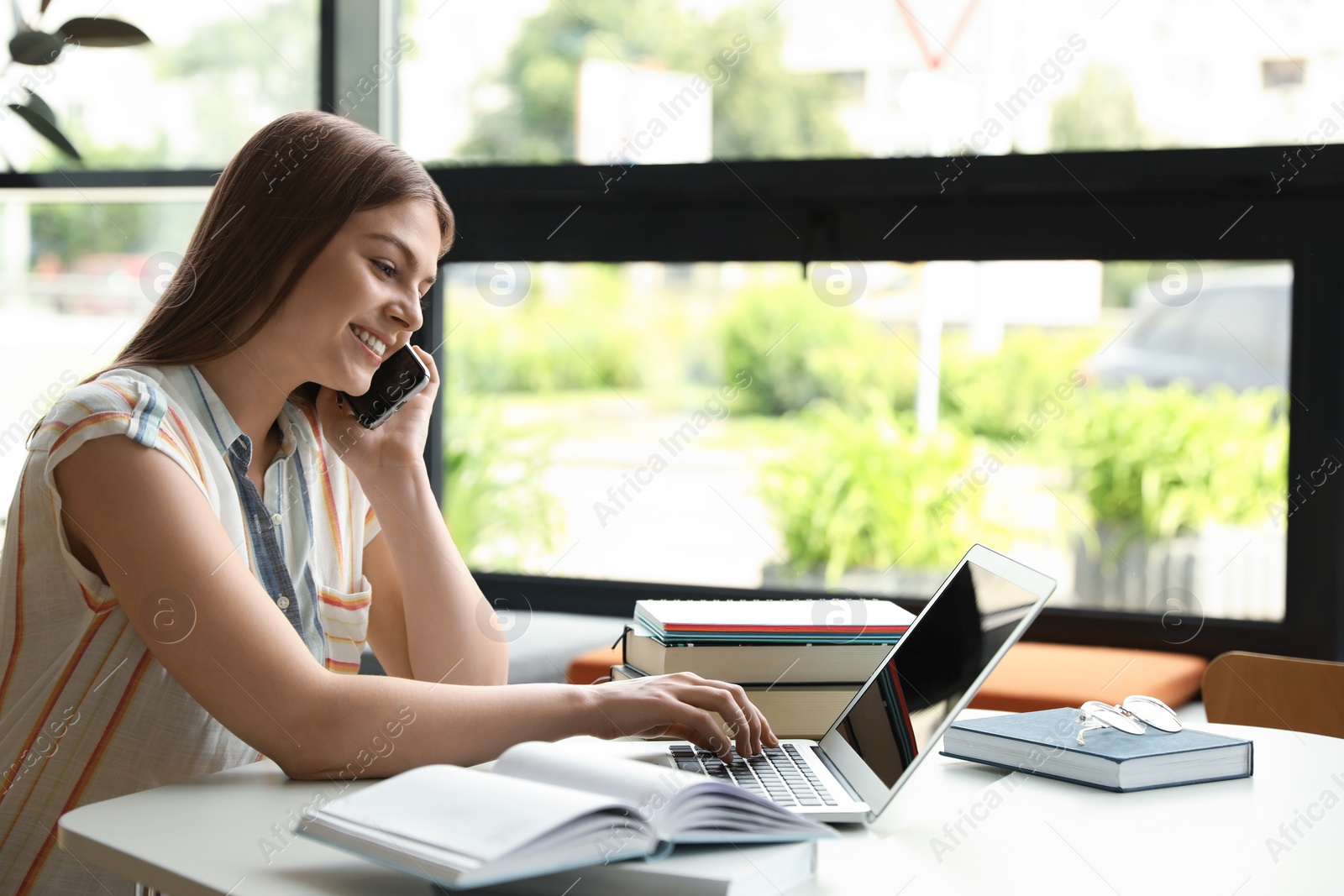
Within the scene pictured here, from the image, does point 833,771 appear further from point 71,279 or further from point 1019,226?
point 71,279

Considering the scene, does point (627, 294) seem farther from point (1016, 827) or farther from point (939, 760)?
point (1016, 827)

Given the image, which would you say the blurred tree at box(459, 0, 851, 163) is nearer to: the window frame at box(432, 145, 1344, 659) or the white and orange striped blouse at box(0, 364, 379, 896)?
the window frame at box(432, 145, 1344, 659)

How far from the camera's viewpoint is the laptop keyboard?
107cm

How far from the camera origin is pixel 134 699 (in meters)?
1.26

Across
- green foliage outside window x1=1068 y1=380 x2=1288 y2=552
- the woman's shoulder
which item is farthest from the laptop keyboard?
green foliage outside window x1=1068 y1=380 x2=1288 y2=552

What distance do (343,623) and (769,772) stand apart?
26.2 inches

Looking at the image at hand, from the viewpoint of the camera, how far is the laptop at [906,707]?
105cm

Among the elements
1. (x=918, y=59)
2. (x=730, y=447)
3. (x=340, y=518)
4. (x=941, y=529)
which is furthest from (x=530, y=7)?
(x=340, y=518)

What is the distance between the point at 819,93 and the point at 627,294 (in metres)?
0.64

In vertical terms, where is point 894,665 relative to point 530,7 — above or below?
below

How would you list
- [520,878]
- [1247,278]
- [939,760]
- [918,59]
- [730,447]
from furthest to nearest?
[730,447]
[918,59]
[1247,278]
[939,760]
[520,878]

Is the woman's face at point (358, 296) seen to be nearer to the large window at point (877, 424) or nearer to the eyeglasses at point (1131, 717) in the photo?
the eyeglasses at point (1131, 717)

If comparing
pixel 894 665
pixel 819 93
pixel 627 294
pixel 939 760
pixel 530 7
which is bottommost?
pixel 939 760

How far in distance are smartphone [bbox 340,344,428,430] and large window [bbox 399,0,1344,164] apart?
1238mm
